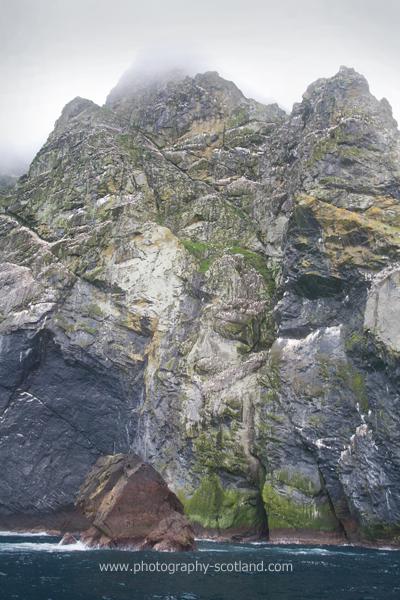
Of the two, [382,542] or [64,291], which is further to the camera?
[64,291]

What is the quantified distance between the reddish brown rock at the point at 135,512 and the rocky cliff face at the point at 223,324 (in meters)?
5.33

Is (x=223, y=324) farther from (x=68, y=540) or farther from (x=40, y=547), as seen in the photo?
(x=40, y=547)

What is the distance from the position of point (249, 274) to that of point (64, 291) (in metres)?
23.3

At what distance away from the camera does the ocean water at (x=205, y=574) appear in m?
31.4

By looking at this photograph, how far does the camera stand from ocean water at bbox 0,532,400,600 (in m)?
31.4

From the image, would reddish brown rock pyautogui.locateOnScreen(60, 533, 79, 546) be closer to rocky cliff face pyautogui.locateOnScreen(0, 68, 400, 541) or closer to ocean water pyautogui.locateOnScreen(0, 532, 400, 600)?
ocean water pyautogui.locateOnScreen(0, 532, 400, 600)

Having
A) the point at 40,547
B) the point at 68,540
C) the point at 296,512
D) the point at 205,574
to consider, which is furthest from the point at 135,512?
the point at 205,574

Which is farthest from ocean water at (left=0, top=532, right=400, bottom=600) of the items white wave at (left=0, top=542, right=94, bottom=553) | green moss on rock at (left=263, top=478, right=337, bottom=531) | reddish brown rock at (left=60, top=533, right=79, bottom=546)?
reddish brown rock at (left=60, top=533, right=79, bottom=546)

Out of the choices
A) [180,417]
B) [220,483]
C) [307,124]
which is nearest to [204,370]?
[180,417]

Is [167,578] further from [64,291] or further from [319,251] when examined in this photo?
[64,291]

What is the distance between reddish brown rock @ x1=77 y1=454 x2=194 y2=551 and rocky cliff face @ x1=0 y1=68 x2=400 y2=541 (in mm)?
5333

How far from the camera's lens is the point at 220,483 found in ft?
196

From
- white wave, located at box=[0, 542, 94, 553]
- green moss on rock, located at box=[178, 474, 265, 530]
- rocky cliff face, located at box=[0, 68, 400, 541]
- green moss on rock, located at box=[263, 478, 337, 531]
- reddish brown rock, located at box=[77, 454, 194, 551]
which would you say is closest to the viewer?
white wave, located at box=[0, 542, 94, 553]

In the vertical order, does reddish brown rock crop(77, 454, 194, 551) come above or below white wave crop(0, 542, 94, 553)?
above
